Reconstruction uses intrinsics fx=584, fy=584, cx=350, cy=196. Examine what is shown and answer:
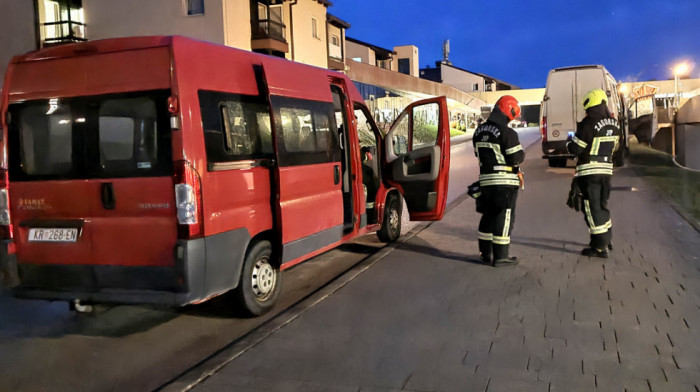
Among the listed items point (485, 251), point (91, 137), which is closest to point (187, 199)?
point (91, 137)

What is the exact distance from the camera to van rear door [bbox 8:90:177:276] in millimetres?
4348

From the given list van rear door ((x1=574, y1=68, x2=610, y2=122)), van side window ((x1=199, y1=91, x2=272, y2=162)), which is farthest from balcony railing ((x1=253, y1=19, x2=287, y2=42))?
van side window ((x1=199, y1=91, x2=272, y2=162))

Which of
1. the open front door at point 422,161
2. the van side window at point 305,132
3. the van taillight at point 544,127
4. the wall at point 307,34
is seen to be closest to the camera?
the van side window at point 305,132

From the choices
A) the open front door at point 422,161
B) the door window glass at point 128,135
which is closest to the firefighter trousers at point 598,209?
the open front door at point 422,161

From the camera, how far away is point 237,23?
73.6 feet

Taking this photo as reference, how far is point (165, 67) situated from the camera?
428 centimetres

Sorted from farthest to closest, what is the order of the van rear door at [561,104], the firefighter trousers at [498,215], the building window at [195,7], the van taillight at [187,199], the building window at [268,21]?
1. the building window at [268,21]
2. the building window at [195,7]
3. the van rear door at [561,104]
4. the firefighter trousers at [498,215]
5. the van taillight at [187,199]

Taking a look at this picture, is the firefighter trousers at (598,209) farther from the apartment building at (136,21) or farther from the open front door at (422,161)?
the apartment building at (136,21)

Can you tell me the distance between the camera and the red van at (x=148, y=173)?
431 cm

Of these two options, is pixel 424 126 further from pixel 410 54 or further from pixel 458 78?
pixel 458 78

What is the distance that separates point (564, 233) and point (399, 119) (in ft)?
9.44

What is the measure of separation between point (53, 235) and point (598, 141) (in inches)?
221

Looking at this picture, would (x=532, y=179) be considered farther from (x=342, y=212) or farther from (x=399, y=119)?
(x=342, y=212)

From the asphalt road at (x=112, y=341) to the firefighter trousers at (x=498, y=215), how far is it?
1.93 meters
